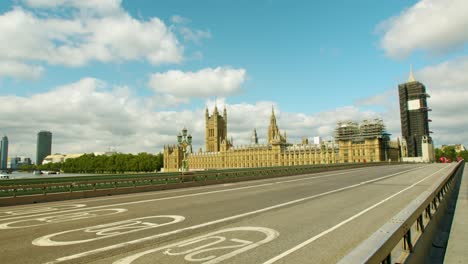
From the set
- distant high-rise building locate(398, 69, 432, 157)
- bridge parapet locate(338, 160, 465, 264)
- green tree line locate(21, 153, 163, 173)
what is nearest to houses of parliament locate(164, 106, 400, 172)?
green tree line locate(21, 153, 163, 173)

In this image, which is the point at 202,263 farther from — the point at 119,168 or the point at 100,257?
the point at 119,168

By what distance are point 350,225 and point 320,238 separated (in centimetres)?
202

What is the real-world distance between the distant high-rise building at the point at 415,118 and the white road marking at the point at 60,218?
641 ft

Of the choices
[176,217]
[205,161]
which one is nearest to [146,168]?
[205,161]

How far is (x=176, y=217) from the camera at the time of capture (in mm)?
10648

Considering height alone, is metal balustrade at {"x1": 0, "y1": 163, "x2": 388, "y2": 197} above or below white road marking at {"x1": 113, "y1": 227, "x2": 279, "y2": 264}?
above

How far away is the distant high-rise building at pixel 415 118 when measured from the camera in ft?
600

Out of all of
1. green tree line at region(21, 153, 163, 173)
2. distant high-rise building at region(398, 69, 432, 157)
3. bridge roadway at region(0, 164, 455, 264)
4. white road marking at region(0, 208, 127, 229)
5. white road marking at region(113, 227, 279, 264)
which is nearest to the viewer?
white road marking at region(113, 227, 279, 264)

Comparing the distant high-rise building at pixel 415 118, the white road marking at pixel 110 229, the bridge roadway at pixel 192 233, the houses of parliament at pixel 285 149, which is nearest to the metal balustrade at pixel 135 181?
the bridge roadway at pixel 192 233

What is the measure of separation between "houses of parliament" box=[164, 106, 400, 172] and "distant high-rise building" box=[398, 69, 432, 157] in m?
50.9

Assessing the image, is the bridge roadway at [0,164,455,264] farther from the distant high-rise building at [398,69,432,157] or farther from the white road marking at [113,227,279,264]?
the distant high-rise building at [398,69,432,157]

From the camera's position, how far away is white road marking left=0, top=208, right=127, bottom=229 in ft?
32.3

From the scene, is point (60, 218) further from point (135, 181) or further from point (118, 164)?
point (118, 164)

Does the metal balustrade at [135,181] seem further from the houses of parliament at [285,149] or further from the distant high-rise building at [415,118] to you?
the distant high-rise building at [415,118]
